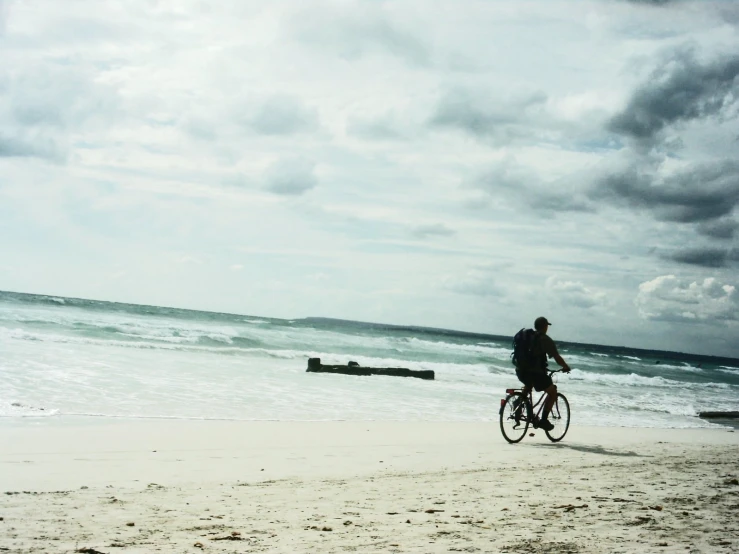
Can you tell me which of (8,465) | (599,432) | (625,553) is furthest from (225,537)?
(599,432)

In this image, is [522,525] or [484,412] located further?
[484,412]

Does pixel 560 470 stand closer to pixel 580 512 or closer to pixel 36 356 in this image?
pixel 580 512

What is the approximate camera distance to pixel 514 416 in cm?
1073

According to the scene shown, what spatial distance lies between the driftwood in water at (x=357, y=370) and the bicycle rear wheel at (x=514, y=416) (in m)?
12.2

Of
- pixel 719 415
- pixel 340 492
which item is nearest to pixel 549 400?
pixel 340 492

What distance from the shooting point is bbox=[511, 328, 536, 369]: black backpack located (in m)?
10.4

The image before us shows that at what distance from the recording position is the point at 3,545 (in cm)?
433

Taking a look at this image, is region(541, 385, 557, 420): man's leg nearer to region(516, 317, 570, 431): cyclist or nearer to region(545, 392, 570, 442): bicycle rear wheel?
region(516, 317, 570, 431): cyclist

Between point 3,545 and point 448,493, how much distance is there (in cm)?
390

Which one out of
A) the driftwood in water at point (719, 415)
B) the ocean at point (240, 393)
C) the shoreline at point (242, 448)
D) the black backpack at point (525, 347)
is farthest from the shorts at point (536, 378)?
the driftwood in water at point (719, 415)

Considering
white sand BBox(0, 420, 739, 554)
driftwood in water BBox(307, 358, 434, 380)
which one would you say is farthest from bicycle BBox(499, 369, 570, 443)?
driftwood in water BBox(307, 358, 434, 380)

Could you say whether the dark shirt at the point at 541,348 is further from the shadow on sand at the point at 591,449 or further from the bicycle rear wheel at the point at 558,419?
the shadow on sand at the point at 591,449

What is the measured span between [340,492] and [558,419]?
6.05m

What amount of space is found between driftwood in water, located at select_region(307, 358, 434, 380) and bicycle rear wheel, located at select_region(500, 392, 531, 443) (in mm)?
12195
